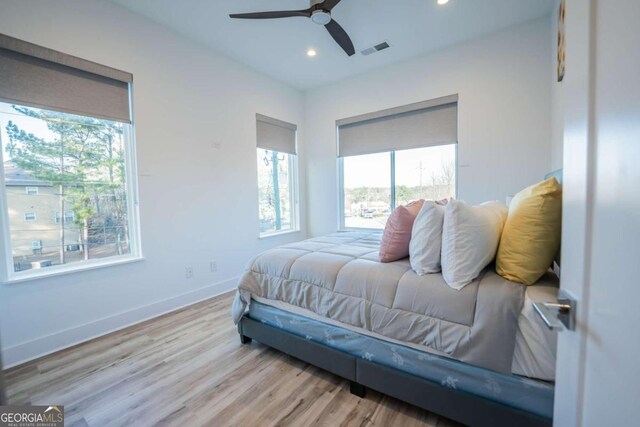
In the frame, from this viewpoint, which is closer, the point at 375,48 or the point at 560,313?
the point at 560,313

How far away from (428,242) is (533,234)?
456 mm

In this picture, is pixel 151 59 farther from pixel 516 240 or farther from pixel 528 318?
pixel 528 318

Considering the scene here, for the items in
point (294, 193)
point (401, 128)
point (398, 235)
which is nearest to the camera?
point (398, 235)

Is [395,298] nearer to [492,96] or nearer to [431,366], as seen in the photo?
[431,366]

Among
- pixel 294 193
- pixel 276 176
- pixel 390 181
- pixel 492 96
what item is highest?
pixel 492 96

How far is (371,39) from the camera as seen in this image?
3051 mm

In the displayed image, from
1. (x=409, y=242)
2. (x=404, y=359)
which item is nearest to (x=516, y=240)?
(x=409, y=242)

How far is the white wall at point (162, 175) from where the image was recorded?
2.04 m

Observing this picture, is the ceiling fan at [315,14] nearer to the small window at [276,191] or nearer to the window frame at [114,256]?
the window frame at [114,256]

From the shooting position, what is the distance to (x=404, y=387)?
141cm

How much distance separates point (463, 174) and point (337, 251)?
2.14 metres

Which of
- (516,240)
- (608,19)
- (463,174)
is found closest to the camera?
(608,19)

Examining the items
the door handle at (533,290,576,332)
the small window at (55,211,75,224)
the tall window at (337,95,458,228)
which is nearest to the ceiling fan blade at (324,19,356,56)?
the tall window at (337,95,458,228)
